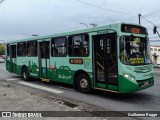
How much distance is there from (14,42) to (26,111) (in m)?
10.6

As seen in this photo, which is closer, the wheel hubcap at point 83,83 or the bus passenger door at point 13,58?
the wheel hubcap at point 83,83

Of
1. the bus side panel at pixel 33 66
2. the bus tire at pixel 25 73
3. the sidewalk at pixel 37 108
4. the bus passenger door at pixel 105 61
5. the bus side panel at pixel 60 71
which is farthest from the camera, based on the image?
the bus tire at pixel 25 73

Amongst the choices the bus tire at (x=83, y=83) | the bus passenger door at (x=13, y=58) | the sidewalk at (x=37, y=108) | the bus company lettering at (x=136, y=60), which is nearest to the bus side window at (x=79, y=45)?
the bus tire at (x=83, y=83)

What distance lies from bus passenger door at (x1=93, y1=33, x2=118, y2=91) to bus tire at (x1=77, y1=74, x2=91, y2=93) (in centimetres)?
52

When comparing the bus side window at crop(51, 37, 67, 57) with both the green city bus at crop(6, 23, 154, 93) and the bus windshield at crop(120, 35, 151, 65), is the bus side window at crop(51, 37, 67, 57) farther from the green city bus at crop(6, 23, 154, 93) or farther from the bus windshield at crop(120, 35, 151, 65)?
the bus windshield at crop(120, 35, 151, 65)

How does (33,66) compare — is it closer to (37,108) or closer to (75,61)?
(75,61)

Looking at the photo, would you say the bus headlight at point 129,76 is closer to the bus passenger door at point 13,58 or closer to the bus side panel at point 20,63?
the bus side panel at point 20,63

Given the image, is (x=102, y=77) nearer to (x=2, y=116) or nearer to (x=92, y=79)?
(x=92, y=79)

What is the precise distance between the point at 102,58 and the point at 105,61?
0.22m

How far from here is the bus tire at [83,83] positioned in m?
10.1

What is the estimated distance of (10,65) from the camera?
17375 mm

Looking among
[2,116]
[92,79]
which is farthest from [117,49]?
[2,116]

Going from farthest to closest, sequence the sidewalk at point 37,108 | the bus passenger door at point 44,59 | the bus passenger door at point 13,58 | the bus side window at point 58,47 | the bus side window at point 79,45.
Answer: the bus passenger door at point 13,58 → the bus passenger door at point 44,59 → the bus side window at point 58,47 → the bus side window at point 79,45 → the sidewalk at point 37,108

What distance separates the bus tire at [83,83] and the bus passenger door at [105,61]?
0.52 m
